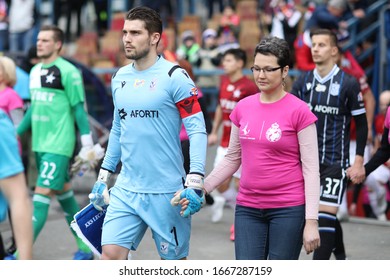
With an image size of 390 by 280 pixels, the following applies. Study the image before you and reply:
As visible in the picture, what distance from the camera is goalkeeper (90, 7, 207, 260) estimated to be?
5770 millimetres

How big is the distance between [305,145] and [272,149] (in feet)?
0.65

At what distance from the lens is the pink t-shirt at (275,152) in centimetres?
556

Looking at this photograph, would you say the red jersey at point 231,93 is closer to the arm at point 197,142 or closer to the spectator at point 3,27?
the arm at point 197,142

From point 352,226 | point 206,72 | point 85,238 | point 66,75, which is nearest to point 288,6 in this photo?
point 206,72

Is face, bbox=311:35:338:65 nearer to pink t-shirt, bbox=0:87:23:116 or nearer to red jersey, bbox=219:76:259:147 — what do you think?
red jersey, bbox=219:76:259:147

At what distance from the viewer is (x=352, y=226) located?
10.4m

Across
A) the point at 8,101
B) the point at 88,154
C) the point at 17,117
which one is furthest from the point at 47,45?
the point at 17,117

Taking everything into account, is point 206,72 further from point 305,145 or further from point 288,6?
point 305,145

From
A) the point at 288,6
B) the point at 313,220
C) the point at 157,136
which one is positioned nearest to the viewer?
the point at 313,220

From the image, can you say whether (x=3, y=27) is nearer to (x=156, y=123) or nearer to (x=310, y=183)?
(x=156, y=123)

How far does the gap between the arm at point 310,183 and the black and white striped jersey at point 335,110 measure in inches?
70.6

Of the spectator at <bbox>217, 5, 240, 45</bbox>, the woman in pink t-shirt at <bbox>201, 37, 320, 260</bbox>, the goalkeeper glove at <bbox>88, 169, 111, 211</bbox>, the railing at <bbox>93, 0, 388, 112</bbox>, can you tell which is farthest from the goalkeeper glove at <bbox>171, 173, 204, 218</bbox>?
the spectator at <bbox>217, 5, 240, 45</bbox>

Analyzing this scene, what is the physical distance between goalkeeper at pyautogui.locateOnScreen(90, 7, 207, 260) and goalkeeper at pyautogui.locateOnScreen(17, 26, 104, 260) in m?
2.40

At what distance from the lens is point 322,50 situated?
753 cm
